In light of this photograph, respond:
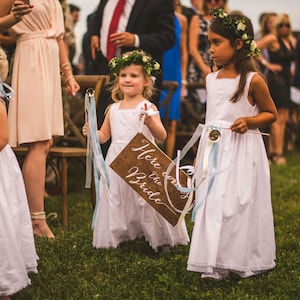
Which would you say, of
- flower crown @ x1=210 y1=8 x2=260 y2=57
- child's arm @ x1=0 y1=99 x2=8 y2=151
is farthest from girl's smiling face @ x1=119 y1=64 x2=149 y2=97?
child's arm @ x1=0 y1=99 x2=8 y2=151

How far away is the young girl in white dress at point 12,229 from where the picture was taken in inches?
161

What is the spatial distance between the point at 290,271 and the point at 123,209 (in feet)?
4.13

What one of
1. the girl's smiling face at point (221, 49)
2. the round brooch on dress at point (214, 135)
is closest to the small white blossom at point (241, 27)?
the girl's smiling face at point (221, 49)

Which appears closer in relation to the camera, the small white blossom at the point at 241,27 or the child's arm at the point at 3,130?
the child's arm at the point at 3,130

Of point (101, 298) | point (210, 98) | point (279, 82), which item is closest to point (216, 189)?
point (210, 98)

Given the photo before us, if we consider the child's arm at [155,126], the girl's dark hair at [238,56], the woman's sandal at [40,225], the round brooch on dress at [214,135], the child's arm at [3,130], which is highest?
the girl's dark hair at [238,56]

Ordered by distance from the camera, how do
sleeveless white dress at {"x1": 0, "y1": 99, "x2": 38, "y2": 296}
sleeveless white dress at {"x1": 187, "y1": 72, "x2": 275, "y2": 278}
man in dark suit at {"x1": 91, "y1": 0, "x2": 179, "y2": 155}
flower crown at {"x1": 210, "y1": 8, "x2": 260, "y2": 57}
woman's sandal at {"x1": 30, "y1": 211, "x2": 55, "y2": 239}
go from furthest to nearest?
man in dark suit at {"x1": 91, "y1": 0, "x2": 179, "y2": 155} < woman's sandal at {"x1": 30, "y1": 211, "x2": 55, "y2": 239} < flower crown at {"x1": 210, "y1": 8, "x2": 260, "y2": 57} < sleeveless white dress at {"x1": 187, "y1": 72, "x2": 275, "y2": 278} < sleeveless white dress at {"x1": 0, "y1": 99, "x2": 38, "y2": 296}

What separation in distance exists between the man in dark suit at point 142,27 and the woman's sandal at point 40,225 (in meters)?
1.04

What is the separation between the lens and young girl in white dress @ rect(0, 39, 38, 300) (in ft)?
13.4

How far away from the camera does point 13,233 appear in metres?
4.15

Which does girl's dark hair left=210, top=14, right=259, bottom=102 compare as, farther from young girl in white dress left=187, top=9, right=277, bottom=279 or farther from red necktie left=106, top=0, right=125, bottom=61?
red necktie left=106, top=0, right=125, bottom=61

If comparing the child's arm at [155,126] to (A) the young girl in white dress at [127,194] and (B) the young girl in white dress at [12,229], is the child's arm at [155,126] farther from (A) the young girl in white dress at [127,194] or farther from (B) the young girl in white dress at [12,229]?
(B) the young girl in white dress at [12,229]

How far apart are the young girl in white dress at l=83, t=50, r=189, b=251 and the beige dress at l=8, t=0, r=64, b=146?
1.61ft

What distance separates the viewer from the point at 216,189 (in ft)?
15.4
